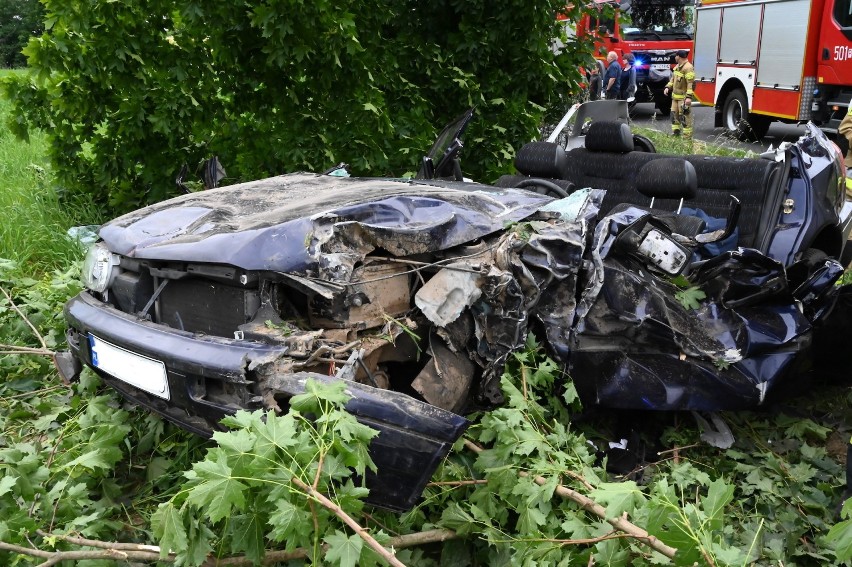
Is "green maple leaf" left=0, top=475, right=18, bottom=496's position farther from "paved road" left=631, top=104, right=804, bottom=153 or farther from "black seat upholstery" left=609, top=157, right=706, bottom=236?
"paved road" left=631, top=104, right=804, bottom=153

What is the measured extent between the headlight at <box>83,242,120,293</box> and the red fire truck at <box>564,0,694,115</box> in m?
14.5

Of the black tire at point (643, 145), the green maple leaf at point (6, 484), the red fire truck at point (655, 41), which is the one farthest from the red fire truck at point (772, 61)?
the green maple leaf at point (6, 484)

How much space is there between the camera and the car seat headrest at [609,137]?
15.2 ft

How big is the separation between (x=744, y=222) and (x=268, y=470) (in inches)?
130

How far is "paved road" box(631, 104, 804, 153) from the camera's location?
1234 centimetres

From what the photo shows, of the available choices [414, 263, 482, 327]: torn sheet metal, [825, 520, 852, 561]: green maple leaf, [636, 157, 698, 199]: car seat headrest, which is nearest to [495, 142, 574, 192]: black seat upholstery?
[636, 157, 698, 199]: car seat headrest

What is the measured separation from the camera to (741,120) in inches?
509

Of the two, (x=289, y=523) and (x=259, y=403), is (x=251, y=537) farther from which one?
(x=259, y=403)

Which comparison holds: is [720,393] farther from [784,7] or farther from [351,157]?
[784,7]

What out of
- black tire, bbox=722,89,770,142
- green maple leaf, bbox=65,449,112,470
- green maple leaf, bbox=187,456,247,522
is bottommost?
black tire, bbox=722,89,770,142

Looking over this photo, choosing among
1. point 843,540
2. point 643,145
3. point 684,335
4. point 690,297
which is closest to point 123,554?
point 843,540

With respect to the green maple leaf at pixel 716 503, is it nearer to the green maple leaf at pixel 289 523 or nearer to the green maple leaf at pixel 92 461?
the green maple leaf at pixel 289 523

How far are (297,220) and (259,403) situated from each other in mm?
688

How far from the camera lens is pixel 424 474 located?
2.31 m
